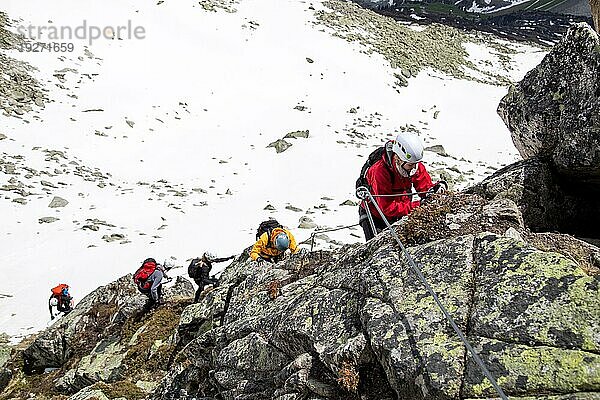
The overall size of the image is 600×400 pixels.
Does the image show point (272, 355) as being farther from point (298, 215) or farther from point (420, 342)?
point (298, 215)

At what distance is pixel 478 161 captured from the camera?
1503 inches

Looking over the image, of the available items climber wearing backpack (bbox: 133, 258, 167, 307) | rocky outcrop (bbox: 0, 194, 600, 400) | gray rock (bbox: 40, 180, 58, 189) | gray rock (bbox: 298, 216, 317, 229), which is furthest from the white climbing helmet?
gray rock (bbox: 40, 180, 58, 189)

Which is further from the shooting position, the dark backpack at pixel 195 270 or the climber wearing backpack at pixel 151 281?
the dark backpack at pixel 195 270

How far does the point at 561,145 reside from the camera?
8141mm

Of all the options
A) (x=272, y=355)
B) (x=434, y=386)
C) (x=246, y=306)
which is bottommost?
(x=246, y=306)

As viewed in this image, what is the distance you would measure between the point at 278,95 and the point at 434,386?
42555 mm

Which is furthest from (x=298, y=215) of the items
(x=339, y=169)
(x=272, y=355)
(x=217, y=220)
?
(x=272, y=355)

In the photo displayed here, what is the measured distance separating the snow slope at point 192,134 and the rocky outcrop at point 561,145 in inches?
565

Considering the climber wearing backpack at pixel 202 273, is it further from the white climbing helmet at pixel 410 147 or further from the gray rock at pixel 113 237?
the gray rock at pixel 113 237

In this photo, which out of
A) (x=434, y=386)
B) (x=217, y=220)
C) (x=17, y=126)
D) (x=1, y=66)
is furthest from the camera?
(x=1, y=66)

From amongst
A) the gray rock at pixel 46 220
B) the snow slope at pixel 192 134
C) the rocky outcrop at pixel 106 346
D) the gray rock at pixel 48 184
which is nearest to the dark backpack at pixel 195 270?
the rocky outcrop at pixel 106 346

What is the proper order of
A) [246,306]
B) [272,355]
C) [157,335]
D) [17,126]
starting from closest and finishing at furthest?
[272,355] → [246,306] → [157,335] → [17,126]

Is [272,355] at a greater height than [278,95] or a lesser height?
greater

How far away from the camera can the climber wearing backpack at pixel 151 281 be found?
51.5 feet
